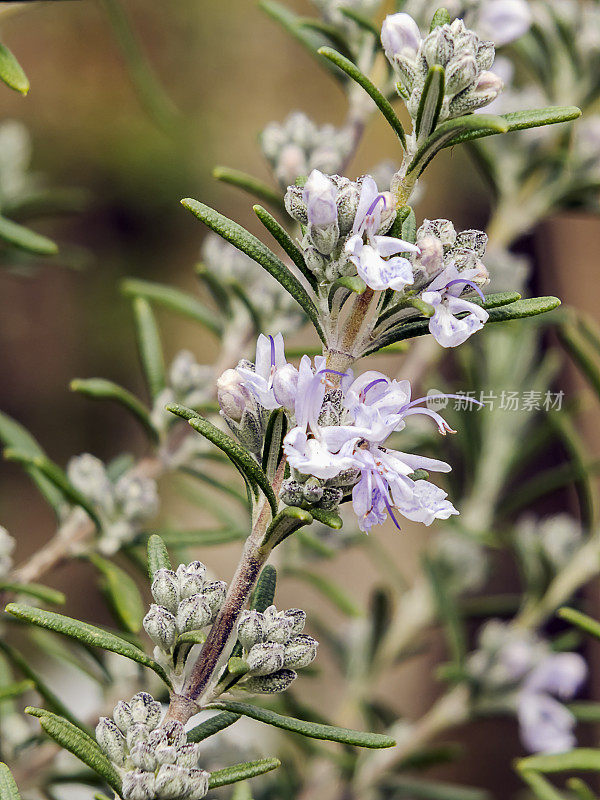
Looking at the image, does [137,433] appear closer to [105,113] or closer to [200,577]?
[105,113]

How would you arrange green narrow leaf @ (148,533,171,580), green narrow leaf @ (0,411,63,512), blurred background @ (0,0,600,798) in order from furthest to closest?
blurred background @ (0,0,600,798)
green narrow leaf @ (0,411,63,512)
green narrow leaf @ (148,533,171,580)

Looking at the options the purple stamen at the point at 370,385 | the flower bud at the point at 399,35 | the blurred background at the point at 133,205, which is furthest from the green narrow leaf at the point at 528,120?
the blurred background at the point at 133,205

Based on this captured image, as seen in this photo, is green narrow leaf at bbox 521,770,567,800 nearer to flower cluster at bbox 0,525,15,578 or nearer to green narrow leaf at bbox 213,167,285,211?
flower cluster at bbox 0,525,15,578

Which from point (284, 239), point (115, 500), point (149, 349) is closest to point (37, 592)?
point (115, 500)

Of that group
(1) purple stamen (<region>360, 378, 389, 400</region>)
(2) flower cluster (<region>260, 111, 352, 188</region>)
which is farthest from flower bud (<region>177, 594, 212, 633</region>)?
(2) flower cluster (<region>260, 111, 352, 188</region>)

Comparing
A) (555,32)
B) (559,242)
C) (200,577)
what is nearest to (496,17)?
(555,32)
